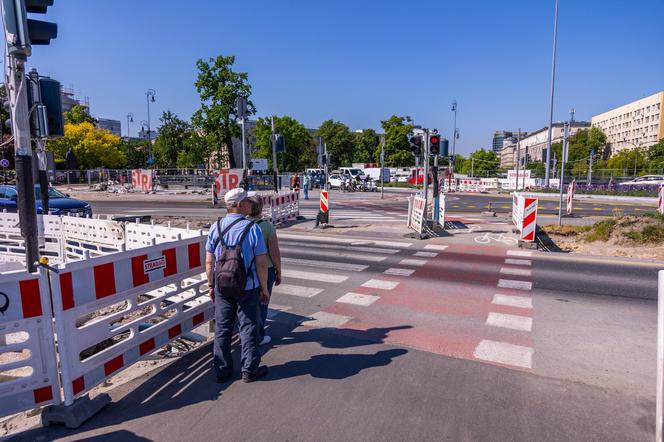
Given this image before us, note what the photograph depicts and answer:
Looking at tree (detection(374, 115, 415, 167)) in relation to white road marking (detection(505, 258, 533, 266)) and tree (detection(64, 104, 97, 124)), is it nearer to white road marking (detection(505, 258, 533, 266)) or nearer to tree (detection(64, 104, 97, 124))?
tree (detection(64, 104, 97, 124))

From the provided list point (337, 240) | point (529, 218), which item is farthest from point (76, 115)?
point (529, 218)

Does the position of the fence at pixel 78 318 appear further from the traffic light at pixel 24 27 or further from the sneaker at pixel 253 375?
the traffic light at pixel 24 27

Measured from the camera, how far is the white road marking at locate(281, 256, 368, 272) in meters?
9.25

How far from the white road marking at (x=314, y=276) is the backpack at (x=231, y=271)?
4.31 m

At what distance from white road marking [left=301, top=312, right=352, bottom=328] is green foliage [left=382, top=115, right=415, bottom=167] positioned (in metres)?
70.8

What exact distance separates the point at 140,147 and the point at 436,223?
7930 cm

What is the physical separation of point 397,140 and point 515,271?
222 ft

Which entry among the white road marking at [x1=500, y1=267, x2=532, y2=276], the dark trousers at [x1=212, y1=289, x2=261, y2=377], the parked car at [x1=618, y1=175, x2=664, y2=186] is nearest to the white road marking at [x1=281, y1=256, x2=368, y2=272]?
the white road marking at [x1=500, y1=267, x2=532, y2=276]

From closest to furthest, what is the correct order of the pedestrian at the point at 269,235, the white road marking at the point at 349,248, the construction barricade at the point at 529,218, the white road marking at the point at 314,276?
the pedestrian at the point at 269,235, the white road marking at the point at 314,276, the white road marking at the point at 349,248, the construction barricade at the point at 529,218

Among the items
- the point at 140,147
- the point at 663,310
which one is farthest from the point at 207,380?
the point at 140,147

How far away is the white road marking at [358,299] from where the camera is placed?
22.2ft

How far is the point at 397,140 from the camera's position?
244ft

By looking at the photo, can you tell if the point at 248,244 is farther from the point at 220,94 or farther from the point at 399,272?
the point at 220,94

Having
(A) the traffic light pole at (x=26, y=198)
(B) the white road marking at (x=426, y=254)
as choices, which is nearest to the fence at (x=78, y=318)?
(A) the traffic light pole at (x=26, y=198)
